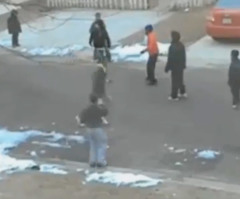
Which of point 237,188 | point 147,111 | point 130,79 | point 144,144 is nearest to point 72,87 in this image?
point 130,79

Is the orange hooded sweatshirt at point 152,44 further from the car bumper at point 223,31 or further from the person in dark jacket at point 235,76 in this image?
the car bumper at point 223,31

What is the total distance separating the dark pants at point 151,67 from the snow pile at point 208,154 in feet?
12.8

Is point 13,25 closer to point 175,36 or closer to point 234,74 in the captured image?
point 175,36

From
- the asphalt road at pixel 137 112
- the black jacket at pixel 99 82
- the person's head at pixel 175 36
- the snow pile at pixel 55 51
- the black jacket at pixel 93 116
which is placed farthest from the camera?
the snow pile at pixel 55 51

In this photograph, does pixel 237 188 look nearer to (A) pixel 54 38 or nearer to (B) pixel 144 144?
(B) pixel 144 144

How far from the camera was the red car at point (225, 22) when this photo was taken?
19922 mm

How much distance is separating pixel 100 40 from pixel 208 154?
552cm

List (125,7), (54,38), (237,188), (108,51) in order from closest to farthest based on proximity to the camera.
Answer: (237,188) < (108,51) < (54,38) < (125,7)

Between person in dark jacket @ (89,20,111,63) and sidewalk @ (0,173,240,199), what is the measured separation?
5.77 meters

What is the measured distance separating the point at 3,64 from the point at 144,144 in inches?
281

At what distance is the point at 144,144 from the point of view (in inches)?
567

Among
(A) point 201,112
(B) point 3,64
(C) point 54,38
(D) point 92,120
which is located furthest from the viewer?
(C) point 54,38

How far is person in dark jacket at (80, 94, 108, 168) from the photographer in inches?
516

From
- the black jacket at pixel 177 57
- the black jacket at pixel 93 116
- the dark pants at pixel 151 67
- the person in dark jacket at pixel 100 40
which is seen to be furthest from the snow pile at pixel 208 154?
the person in dark jacket at pixel 100 40
